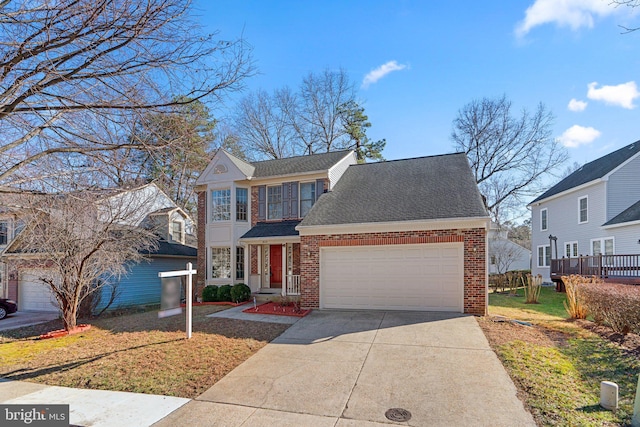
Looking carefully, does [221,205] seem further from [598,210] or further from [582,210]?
[582,210]

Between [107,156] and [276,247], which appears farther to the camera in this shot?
[276,247]

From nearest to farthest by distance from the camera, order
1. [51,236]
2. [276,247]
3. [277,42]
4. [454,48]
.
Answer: [277,42], [51,236], [454,48], [276,247]

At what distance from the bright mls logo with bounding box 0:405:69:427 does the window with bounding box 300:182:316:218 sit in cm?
1124

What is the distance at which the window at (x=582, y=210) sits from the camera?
2003cm

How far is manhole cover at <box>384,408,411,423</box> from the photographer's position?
4389 millimetres

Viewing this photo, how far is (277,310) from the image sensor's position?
459 inches

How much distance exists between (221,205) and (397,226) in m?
9.08

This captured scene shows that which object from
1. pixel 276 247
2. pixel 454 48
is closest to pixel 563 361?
pixel 454 48

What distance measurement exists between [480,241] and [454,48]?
6.29 m

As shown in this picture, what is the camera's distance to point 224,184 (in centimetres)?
1625

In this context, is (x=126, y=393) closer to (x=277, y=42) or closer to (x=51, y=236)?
(x=277, y=42)

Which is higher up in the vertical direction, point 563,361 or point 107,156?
point 107,156

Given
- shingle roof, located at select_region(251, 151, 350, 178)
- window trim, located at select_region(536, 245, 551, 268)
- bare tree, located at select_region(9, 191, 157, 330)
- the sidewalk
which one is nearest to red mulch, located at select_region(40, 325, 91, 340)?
bare tree, located at select_region(9, 191, 157, 330)

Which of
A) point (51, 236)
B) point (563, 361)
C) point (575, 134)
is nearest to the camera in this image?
point (563, 361)
